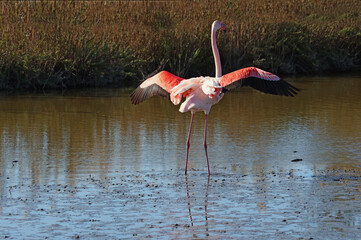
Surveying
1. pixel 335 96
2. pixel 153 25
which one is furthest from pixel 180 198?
pixel 153 25

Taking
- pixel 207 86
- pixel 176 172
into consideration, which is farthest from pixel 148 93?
pixel 176 172

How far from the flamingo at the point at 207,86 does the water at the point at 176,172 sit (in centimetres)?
70

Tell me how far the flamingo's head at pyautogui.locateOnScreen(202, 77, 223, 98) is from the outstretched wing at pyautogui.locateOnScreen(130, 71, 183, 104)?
1.77 feet

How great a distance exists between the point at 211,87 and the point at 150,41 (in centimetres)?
904

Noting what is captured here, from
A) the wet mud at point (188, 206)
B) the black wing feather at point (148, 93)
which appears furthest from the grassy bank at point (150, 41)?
the wet mud at point (188, 206)

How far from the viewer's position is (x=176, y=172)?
24.2 ft

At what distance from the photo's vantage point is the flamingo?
277 inches

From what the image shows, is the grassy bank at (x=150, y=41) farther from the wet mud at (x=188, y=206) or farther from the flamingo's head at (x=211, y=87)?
the wet mud at (x=188, y=206)

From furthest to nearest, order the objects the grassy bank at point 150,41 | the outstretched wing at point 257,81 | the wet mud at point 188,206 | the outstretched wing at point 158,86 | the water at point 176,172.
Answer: the grassy bank at point 150,41, the outstretched wing at point 158,86, the outstretched wing at point 257,81, the water at point 176,172, the wet mud at point 188,206

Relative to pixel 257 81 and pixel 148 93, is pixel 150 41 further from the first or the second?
pixel 257 81

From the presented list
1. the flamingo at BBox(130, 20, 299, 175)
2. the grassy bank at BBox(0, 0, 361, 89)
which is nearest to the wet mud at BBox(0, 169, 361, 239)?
the flamingo at BBox(130, 20, 299, 175)

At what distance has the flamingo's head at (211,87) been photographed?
7086 millimetres

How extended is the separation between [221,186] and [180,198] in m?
0.58

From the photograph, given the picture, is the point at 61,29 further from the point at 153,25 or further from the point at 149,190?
the point at 149,190
